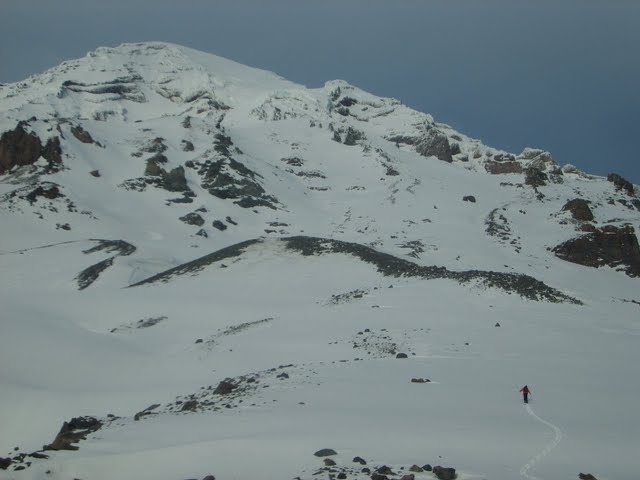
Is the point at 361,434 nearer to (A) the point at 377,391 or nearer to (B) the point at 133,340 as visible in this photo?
(A) the point at 377,391

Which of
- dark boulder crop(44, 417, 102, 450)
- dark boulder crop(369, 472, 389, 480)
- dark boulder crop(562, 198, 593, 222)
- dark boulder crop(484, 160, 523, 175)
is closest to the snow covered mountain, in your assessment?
dark boulder crop(44, 417, 102, 450)

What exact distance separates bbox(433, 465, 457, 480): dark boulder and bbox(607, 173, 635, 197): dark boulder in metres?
84.7

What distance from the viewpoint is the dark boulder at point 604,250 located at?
6153 cm

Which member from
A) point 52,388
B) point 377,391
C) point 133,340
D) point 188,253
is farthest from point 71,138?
point 377,391

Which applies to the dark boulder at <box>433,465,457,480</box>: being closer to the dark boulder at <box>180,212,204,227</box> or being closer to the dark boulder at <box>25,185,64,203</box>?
the dark boulder at <box>180,212,204,227</box>

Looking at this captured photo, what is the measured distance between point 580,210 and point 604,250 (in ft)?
37.2

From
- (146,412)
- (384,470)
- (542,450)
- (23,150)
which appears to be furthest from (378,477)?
(23,150)

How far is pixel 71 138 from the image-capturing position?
87.2 m

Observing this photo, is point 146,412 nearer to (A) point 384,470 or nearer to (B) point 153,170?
(A) point 384,470

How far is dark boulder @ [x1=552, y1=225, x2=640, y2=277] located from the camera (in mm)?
61531

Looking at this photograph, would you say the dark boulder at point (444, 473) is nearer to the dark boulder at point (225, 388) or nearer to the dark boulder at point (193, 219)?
the dark boulder at point (225, 388)

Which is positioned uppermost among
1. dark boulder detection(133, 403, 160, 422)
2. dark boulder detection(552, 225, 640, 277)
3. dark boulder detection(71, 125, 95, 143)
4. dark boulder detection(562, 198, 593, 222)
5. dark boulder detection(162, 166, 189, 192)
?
dark boulder detection(71, 125, 95, 143)

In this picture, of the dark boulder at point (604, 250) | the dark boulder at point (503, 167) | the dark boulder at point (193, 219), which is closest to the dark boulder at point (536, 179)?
the dark boulder at point (503, 167)

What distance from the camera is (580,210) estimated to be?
73.1m
